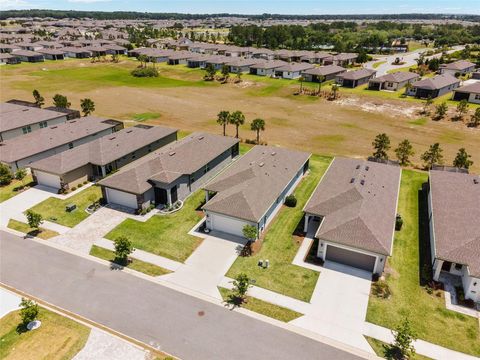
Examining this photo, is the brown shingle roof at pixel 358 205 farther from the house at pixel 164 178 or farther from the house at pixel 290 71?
the house at pixel 290 71

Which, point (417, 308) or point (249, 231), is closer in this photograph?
point (417, 308)

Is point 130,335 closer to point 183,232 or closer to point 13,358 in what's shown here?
point 13,358

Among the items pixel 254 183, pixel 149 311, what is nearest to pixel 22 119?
pixel 254 183

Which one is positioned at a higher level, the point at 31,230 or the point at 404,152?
the point at 404,152

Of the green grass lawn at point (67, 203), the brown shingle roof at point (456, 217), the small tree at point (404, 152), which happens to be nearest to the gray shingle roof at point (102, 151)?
the green grass lawn at point (67, 203)

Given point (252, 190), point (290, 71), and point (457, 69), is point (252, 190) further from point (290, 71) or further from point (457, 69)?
point (457, 69)

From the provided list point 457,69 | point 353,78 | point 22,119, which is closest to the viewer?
point 22,119

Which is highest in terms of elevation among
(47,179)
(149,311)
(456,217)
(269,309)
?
(456,217)

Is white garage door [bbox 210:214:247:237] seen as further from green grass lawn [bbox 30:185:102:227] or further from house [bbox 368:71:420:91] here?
house [bbox 368:71:420:91]

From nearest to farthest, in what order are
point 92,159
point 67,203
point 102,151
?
point 67,203 < point 92,159 < point 102,151
